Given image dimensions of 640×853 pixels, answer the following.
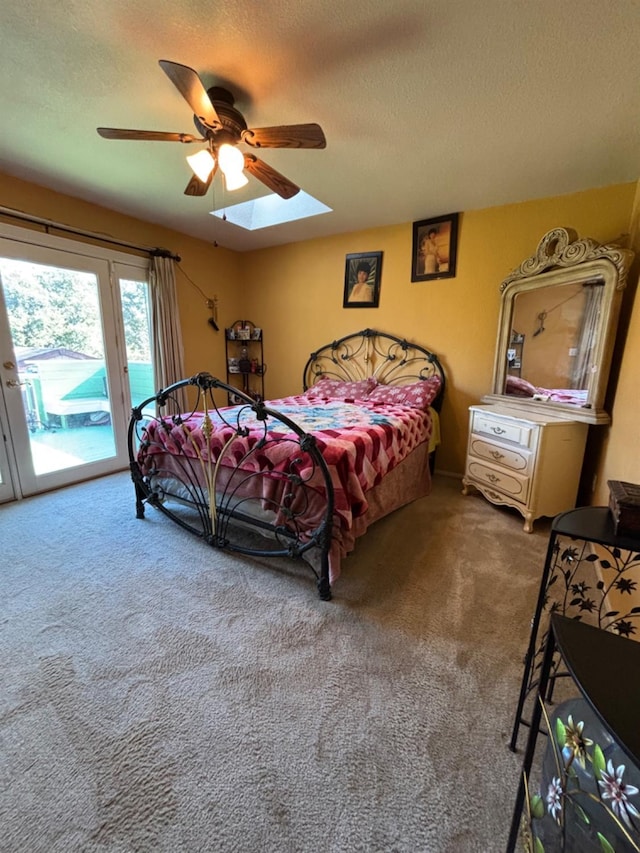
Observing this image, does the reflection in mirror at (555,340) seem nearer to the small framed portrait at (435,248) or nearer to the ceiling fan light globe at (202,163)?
the small framed portrait at (435,248)

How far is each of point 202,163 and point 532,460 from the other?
8.87 feet

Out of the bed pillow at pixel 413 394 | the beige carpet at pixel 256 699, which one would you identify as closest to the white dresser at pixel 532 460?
the beige carpet at pixel 256 699

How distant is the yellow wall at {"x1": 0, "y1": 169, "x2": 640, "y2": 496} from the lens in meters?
2.55

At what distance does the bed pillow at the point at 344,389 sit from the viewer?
12.1 feet

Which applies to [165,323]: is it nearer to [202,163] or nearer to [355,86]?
[202,163]

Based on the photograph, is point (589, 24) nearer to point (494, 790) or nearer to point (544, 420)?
point (544, 420)

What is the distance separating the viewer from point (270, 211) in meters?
3.66

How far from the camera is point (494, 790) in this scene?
1.02 m

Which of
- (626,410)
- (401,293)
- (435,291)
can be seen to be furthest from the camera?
(401,293)

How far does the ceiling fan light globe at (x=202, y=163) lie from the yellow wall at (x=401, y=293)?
1.95 m

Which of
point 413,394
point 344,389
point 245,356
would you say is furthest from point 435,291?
point 245,356

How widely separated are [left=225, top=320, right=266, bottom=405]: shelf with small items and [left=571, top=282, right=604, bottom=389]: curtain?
340 cm

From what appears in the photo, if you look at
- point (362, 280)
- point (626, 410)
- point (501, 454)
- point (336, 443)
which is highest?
point (362, 280)

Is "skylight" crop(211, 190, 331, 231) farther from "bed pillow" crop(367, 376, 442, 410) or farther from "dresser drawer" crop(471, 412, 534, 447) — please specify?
"dresser drawer" crop(471, 412, 534, 447)
